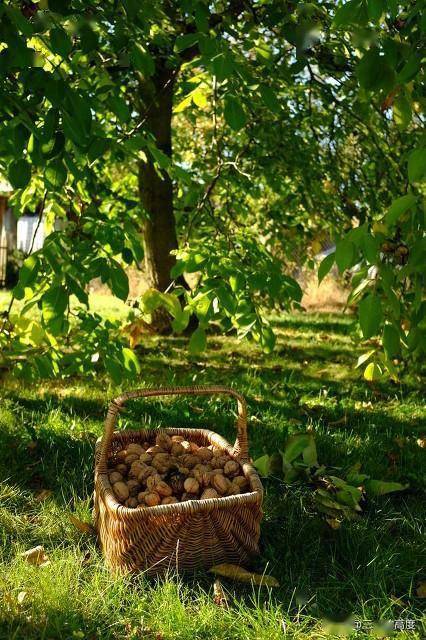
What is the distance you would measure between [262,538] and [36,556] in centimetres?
84

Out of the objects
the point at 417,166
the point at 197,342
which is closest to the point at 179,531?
the point at 197,342

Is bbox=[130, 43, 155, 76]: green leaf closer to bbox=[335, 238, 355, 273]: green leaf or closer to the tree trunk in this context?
bbox=[335, 238, 355, 273]: green leaf

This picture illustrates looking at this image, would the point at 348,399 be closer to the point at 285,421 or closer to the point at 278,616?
the point at 285,421

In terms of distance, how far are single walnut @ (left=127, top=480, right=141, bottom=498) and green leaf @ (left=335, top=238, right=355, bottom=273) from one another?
3.50ft

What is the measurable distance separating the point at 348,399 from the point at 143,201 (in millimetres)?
3363

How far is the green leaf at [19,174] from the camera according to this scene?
2227 mm

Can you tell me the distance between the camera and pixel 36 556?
7.57ft

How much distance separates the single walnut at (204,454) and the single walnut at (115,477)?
1.09 feet

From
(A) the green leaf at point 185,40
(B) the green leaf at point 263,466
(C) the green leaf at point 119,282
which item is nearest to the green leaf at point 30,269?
(C) the green leaf at point 119,282

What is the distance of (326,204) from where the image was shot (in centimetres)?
627

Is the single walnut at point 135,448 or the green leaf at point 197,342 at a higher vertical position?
the green leaf at point 197,342

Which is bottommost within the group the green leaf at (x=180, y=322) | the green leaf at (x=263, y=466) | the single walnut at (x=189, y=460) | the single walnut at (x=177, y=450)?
the green leaf at (x=263, y=466)

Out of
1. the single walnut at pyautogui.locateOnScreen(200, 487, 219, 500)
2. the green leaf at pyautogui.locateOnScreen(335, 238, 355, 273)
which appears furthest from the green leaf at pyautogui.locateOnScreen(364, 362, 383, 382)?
the single walnut at pyautogui.locateOnScreen(200, 487, 219, 500)

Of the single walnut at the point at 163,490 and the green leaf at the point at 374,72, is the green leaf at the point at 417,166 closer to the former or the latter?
the green leaf at the point at 374,72
